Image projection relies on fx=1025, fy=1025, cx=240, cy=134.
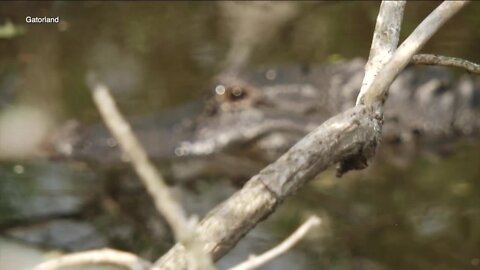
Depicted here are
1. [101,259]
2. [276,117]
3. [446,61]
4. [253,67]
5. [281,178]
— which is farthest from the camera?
[253,67]

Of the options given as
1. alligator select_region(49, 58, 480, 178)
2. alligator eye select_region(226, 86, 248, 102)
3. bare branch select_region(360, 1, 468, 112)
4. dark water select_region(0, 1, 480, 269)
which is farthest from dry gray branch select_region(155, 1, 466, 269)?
alligator eye select_region(226, 86, 248, 102)

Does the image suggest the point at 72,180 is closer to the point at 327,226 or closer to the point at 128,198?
the point at 128,198

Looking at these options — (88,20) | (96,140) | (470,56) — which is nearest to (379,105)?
(96,140)

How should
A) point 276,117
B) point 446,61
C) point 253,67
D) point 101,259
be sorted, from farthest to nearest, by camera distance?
1. point 253,67
2. point 276,117
3. point 446,61
4. point 101,259

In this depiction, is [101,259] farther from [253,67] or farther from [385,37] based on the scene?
[253,67]

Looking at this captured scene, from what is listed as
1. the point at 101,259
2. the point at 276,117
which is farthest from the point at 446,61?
the point at 276,117

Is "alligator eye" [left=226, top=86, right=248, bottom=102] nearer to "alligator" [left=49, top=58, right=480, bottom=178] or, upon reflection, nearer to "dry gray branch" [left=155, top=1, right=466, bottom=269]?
"alligator" [left=49, top=58, right=480, bottom=178]
